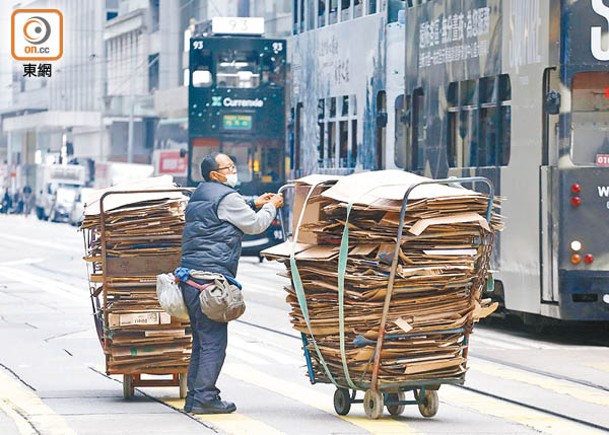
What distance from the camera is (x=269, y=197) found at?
11.4 metres

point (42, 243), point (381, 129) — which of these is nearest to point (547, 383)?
point (381, 129)

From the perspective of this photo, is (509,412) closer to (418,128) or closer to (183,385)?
(183,385)

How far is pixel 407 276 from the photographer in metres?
10.6

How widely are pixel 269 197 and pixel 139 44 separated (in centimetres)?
8005

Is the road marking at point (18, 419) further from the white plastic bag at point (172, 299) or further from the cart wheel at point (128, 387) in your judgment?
the white plastic bag at point (172, 299)

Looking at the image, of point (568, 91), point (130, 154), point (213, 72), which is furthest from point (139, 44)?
point (568, 91)

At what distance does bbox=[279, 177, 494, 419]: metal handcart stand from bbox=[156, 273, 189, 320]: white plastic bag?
83 centimetres

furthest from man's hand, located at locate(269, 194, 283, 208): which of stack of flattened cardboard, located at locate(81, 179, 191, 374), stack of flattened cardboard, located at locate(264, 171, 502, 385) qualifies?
stack of flattened cardboard, located at locate(81, 179, 191, 374)

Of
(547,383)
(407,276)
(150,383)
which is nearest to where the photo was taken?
(407,276)

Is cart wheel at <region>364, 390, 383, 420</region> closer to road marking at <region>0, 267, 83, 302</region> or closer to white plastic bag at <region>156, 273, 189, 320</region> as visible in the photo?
white plastic bag at <region>156, 273, 189, 320</region>

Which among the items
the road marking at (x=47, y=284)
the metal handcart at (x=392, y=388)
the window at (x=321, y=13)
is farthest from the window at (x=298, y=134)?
the metal handcart at (x=392, y=388)

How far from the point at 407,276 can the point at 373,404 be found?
2.81 feet

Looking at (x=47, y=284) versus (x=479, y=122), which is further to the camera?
(x=47, y=284)

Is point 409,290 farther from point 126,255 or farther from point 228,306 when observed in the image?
point 126,255
